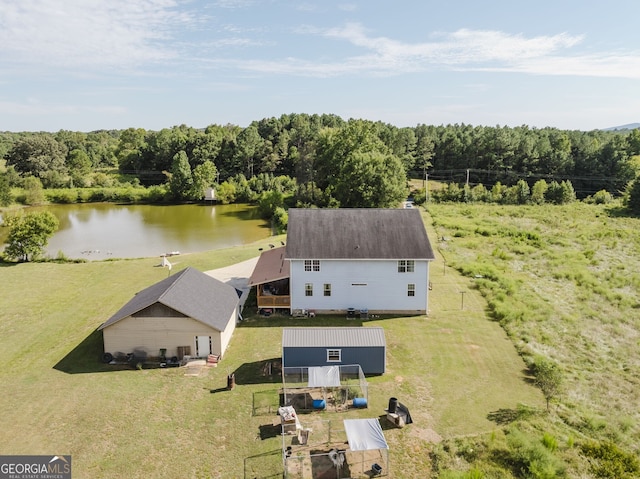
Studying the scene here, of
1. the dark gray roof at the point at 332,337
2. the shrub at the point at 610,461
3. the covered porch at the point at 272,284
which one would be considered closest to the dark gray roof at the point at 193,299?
the covered porch at the point at 272,284

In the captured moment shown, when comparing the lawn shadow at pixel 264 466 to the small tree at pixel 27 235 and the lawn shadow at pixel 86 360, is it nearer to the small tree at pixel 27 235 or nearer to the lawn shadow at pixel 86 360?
the lawn shadow at pixel 86 360

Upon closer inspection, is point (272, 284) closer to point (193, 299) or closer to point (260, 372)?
point (193, 299)

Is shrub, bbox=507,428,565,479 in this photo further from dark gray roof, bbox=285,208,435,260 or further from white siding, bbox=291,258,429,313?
dark gray roof, bbox=285,208,435,260

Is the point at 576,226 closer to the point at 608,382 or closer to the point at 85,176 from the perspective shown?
the point at 608,382

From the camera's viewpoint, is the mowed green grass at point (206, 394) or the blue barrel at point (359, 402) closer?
the mowed green grass at point (206, 394)

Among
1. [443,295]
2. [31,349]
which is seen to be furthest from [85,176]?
[443,295]

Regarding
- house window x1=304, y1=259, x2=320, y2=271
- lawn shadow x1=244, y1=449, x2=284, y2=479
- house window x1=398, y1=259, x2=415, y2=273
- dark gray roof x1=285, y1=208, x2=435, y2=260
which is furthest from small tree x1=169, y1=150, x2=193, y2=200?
lawn shadow x1=244, y1=449, x2=284, y2=479
